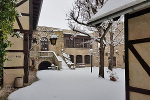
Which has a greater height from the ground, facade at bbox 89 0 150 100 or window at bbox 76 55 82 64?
facade at bbox 89 0 150 100

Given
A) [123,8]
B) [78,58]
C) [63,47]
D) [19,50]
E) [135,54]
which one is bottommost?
[78,58]

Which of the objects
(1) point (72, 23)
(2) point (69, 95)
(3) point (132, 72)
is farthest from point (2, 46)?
(1) point (72, 23)

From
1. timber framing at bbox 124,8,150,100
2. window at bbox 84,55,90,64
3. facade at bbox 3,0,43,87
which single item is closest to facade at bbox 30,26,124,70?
window at bbox 84,55,90,64

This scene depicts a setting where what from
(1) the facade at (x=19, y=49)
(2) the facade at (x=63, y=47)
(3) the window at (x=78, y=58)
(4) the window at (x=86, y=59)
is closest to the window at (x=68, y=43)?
(2) the facade at (x=63, y=47)

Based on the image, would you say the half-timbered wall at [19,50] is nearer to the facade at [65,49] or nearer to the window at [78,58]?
the facade at [65,49]

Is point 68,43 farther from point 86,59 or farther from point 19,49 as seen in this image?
point 19,49

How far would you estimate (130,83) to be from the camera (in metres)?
3.42

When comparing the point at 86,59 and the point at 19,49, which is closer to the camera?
the point at 19,49

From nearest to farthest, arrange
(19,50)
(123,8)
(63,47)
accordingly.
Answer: (123,8) → (19,50) → (63,47)

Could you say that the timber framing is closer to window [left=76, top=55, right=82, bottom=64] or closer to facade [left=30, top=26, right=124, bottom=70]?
facade [left=30, top=26, right=124, bottom=70]

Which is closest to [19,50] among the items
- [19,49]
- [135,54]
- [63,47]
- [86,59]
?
[19,49]

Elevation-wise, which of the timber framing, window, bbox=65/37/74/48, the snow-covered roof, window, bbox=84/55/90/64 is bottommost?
window, bbox=84/55/90/64

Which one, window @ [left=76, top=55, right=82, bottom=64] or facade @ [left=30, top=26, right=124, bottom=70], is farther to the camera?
window @ [left=76, top=55, right=82, bottom=64]

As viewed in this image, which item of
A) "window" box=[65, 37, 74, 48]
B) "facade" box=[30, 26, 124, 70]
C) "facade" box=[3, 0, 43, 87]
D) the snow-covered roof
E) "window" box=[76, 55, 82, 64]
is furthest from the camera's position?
"window" box=[76, 55, 82, 64]
